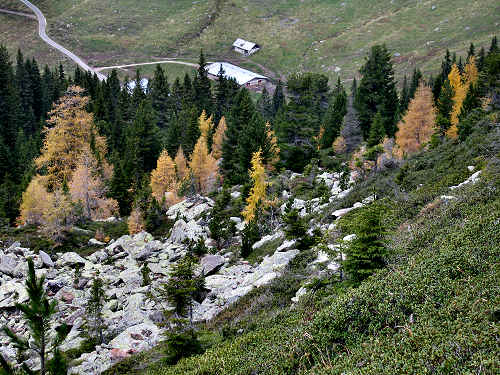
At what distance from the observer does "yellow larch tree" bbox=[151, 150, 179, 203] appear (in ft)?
188

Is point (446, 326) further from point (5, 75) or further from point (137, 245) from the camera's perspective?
point (5, 75)

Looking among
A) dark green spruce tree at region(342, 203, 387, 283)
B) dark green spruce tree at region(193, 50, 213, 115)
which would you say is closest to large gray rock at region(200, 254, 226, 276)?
dark green spruce tree at region(342, 203, 387, 283)

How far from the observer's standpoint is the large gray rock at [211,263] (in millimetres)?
32312

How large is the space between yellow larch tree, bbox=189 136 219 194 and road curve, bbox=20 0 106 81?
77931mm

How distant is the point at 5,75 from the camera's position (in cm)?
9488

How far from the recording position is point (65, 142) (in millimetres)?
59125

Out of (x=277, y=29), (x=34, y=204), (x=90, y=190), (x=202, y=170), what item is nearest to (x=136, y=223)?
(x=90, y=190)

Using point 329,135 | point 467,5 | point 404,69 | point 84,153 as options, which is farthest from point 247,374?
point 467,5

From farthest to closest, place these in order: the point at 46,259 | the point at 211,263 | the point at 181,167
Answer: the point at 181,167, the point at 46,259, the point at 211,263

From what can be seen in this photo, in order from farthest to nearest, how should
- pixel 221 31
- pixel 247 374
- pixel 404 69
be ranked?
pixel 221 31
pixel 404 69
pixel 247 374

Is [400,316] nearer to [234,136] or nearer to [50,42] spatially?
[234,136]

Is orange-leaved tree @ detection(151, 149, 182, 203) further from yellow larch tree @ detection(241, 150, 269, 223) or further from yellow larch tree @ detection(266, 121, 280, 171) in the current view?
yellow larch tree @ detection(241, 150, 269, 223)

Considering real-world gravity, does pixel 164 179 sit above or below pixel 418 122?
below

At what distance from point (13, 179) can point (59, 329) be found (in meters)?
63.1
